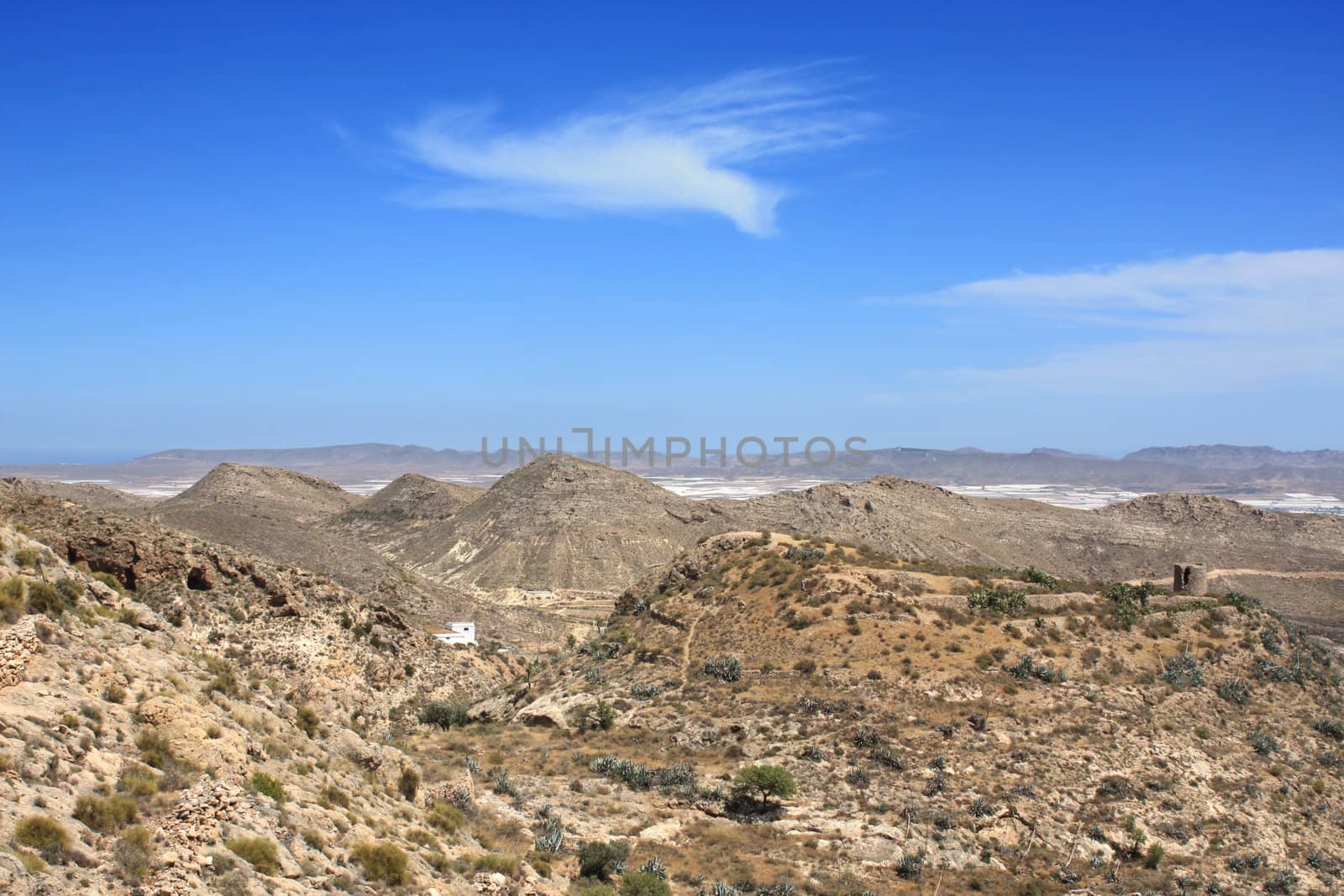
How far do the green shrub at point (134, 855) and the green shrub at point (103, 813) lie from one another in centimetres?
16

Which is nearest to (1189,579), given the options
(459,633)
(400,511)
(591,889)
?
(591,889)

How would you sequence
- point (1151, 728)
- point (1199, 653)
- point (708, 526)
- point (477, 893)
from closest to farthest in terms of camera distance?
1. point (477, 893)
2. point (1151, 728)
3. point (1199, 653)
4. point (708, 526)

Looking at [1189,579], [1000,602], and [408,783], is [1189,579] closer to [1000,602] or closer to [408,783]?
[1000,602]

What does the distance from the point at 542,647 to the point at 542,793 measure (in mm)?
26561

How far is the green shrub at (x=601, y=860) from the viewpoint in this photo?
13852 millimetres

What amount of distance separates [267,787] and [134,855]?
8.22 ft

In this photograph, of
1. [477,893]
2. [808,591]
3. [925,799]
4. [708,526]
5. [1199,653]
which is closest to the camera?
[477,893]

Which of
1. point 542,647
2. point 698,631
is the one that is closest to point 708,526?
point 542,647

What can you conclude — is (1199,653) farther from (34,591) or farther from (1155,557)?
(1155,557)

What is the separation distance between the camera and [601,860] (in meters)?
14.0

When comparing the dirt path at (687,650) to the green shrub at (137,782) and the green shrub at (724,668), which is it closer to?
the green shrub at (724,668)

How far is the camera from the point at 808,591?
26234 mm

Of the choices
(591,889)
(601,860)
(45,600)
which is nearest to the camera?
(45,600)

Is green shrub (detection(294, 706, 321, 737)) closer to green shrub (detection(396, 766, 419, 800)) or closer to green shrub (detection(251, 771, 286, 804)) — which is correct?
green shrub (detection(396, 766, 419, 800))
